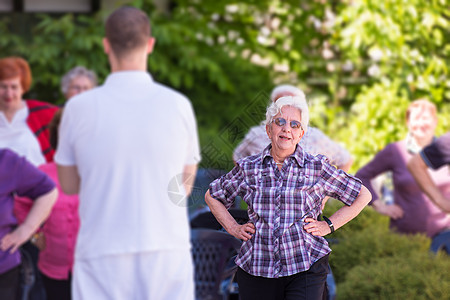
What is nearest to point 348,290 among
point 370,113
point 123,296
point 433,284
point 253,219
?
point 433,284

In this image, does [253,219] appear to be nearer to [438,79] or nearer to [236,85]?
[438,79]

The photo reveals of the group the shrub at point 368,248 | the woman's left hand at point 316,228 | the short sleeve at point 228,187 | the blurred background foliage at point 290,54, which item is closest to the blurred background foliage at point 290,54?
the blurred background foliage at point 290,54

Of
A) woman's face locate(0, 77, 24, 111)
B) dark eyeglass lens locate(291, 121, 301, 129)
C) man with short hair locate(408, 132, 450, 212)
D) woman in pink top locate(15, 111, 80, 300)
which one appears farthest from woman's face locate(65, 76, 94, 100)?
dark eyeglass lens locate(291, 121, 301, 129)

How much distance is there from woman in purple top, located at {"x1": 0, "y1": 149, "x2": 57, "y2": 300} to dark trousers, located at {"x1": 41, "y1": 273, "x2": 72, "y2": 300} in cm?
39

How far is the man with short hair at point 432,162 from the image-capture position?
3.77 m

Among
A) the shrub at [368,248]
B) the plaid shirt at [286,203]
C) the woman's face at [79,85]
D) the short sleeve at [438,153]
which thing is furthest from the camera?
the woman's face at [79,85]

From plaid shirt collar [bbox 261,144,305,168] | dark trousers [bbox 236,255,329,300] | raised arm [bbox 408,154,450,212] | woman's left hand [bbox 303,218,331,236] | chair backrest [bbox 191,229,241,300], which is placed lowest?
chair backrest [bbox 191,229,241,300]

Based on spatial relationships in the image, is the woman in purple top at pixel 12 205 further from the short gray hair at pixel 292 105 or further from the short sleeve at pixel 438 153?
the short sleeve at pixel 438 153

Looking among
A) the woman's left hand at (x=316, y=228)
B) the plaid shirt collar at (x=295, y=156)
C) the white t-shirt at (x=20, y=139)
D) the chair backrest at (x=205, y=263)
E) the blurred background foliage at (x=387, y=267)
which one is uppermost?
the plaid shirt collar at (x=295, y=156)

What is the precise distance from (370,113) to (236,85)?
6.12 feet

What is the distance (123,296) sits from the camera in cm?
258

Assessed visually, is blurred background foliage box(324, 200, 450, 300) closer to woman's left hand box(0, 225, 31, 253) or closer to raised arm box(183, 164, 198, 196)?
raised arm box(183, 164, 198, 196)

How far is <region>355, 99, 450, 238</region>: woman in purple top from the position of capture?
4.91m

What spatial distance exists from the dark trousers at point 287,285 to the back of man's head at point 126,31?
100cm
